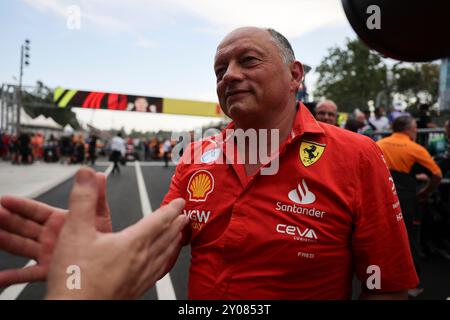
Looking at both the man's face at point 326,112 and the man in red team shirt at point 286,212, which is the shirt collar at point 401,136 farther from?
the man in red team shirt at point 286,212

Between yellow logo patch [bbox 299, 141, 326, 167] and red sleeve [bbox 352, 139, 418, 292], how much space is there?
6.3 inches

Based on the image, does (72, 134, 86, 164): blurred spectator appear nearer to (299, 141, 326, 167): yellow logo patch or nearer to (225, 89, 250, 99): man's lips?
(225, 89, 250, 99): man's lips

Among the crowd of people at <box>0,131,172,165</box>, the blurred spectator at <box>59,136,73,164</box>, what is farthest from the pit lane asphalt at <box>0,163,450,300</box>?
the blurred spectator at <box>59,136,73,164</box>

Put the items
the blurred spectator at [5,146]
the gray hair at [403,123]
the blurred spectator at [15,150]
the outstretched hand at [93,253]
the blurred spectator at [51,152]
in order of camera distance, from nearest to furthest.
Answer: the outstretched hand at [93,253] < the gray hair at [403,123] < the blurred spectator at [15,150] < the blurred spectator at [5,146] < the blurred spectator at [51,152]

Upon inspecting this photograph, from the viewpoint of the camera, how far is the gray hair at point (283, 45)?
153cm

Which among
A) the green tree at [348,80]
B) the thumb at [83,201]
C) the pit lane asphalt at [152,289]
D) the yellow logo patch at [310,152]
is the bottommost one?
the pit lane asphalt at [152,289]

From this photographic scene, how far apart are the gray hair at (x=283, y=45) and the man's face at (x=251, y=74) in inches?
1.0

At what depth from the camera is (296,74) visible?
1.65 meters

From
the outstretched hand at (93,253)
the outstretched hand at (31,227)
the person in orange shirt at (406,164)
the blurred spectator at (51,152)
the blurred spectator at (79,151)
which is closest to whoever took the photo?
the outstretched hand at (93,253)

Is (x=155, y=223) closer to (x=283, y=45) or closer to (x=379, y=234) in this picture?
(x=379, y=234)

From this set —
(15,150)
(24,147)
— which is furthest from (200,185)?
(15,150)

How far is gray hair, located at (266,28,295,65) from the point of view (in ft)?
5.03

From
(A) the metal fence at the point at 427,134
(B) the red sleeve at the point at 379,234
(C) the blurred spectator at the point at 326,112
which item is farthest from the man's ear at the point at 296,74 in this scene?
(A) the metal fence at the point at 427,134

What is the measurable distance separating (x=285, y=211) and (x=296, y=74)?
2.10 ft
